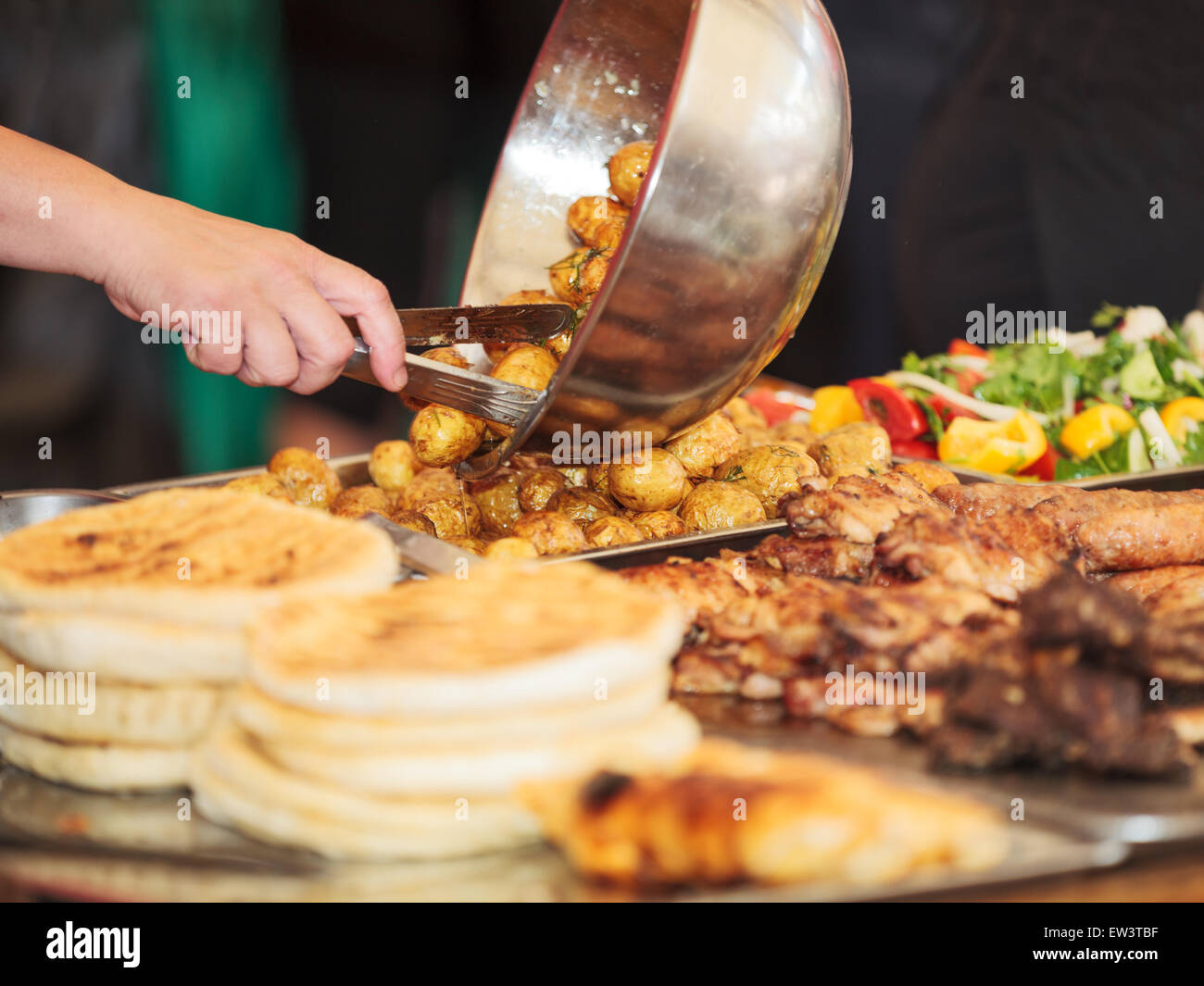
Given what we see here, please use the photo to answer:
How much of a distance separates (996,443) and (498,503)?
1939mm

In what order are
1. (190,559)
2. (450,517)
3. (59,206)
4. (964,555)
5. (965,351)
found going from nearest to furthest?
(190,559) → (964,555) → (59,206) → (450,517) → (965,351)

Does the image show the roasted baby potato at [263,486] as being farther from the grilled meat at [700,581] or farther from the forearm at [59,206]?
the grilled meat at [700,581]

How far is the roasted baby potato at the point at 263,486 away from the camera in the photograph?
2703mm

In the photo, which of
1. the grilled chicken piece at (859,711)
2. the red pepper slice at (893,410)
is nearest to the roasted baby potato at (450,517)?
the grilled chicken piece at (859,711)

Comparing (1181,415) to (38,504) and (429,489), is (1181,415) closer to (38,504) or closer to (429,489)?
(429,489)

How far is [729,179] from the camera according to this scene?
6.36ft

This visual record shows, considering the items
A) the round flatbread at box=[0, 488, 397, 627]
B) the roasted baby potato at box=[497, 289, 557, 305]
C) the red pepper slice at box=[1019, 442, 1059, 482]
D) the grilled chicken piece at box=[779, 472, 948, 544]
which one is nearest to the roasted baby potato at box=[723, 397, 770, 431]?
the roasted baby potato at box=[497, 289, 557, 305]

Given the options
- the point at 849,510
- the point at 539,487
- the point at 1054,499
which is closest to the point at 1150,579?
the point at 1054,499

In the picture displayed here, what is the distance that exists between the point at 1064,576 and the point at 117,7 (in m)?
6.01

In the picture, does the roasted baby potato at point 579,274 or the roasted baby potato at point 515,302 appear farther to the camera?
the roasted baby potato at point 515,302

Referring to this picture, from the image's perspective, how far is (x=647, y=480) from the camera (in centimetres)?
252
